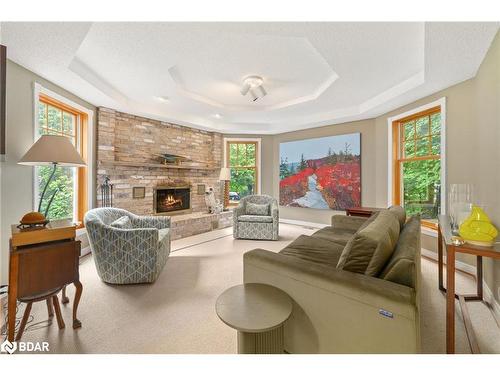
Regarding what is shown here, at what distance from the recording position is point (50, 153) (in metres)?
1.87

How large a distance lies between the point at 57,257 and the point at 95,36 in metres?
2.02

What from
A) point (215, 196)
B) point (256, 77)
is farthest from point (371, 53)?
point (215, 196)

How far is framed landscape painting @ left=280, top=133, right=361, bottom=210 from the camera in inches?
181

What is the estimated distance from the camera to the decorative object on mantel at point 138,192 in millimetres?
4121

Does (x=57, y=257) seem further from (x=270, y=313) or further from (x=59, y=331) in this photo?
(x=270, y=313)

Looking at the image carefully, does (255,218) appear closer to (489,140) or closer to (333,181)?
(333,181)

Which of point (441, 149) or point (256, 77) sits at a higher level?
point (256, 77)

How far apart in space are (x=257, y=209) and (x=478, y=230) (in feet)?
11.1

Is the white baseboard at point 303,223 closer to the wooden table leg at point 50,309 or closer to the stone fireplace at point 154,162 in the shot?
the stone fireplace at point 154,162

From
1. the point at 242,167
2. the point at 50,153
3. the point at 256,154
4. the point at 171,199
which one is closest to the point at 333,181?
the point at 256,154

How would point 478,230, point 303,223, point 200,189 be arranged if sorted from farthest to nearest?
point 303,223 → point 200,189 → point 478,230

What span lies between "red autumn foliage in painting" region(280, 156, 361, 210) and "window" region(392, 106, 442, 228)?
794mm

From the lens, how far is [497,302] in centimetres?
184
